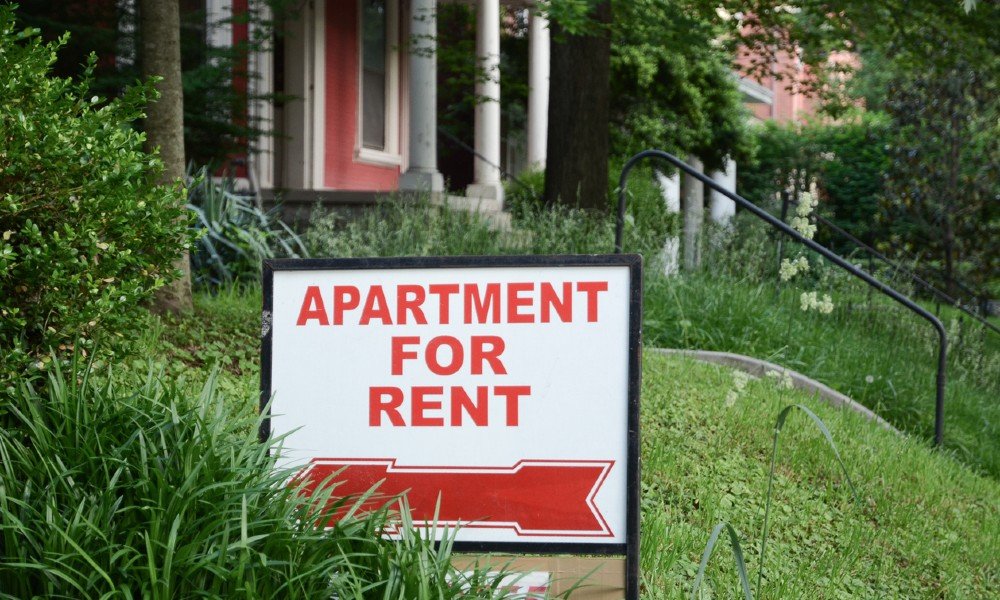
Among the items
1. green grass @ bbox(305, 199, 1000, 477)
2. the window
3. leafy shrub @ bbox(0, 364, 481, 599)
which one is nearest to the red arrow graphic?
leafy shrub @ bbox(0, 364, 481, 599)

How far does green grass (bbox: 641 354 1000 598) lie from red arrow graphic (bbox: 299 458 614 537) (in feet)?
3.14

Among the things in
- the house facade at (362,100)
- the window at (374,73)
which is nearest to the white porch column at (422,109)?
the house facade at (362,100)

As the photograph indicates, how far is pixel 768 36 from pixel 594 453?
10.9 meters

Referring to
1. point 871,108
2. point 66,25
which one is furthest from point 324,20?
point 871,108

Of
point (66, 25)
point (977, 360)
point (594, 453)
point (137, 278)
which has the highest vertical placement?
point (66, 25)

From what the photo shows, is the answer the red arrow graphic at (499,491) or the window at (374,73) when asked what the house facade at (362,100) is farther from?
the red arrow graphic at (499,491)

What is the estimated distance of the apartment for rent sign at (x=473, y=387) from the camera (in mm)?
2832

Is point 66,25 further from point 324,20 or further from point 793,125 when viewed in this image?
point 793,125

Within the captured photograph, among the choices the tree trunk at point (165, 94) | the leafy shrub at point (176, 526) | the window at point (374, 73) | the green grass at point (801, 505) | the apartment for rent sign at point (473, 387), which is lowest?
the green grass at point (801, 505)

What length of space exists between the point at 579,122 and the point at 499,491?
822cm

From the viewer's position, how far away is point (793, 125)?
91.6ft

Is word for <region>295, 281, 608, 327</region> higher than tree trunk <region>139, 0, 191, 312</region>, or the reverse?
tree trunk <region>139, 0, 191, 312</region>

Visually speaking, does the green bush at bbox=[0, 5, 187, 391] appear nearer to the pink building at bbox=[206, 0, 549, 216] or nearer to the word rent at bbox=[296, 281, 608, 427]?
the word rent at bbox=[296, 281, 608, 427]

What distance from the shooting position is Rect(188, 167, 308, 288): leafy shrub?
7.80 metres
